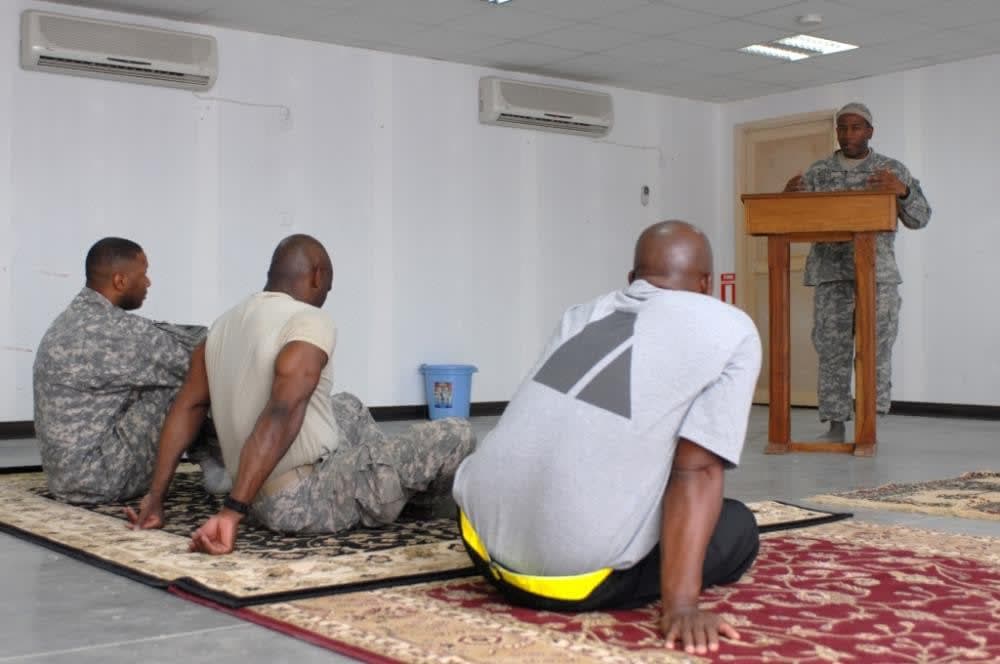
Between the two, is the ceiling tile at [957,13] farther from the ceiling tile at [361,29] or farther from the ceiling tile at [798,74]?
the ceiling tile at [361,29]

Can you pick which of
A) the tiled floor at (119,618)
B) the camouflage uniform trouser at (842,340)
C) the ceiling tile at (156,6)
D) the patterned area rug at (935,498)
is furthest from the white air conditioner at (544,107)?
the patterned area rug at (935,498)

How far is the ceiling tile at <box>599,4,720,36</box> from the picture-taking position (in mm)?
7410

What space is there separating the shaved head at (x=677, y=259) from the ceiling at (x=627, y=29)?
5045mm

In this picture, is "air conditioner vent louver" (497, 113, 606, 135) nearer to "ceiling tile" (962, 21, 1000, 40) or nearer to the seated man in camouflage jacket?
"ceiling tile" (962, 21, 1000, 40)

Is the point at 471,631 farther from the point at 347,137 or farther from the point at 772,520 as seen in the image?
the point at 347,137

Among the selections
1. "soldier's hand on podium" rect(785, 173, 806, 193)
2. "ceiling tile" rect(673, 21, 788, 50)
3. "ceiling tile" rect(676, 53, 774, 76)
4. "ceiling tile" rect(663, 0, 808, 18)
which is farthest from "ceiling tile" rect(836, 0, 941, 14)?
"soldier's hand on podium" rect(785, 173, 806, 193)

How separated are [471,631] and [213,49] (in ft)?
19.6

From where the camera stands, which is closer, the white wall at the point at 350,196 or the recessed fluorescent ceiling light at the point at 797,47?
the white wall at the point at 350,196

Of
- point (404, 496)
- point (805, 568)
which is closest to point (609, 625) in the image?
point (805, 568)

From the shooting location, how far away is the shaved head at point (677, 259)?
7.85ft

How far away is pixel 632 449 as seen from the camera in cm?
224

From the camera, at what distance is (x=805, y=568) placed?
2990 millimetres

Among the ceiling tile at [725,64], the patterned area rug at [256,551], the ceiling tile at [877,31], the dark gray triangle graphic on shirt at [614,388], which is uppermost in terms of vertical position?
the ceiling tile at [725,64]

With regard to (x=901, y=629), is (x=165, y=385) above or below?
above
